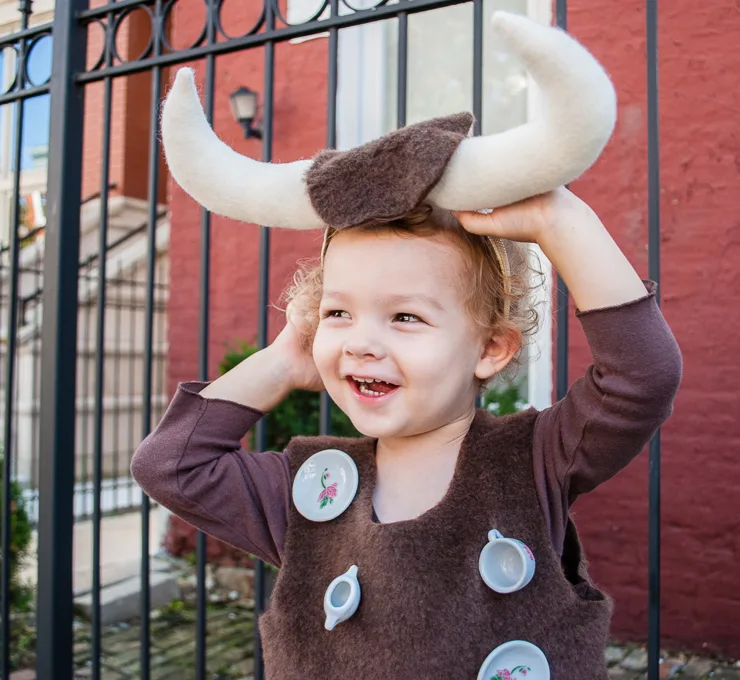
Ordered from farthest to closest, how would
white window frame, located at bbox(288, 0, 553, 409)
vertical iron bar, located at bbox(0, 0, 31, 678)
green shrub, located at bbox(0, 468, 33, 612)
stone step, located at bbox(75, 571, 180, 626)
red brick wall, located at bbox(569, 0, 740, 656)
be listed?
white window frame, located at bbox(288, 0, 553, 409), stone step, located at bbox(75, 571, 180, 626), green shrub, located at bbox(0, 468, 33, 612), red brick wall, located at bbox(569, 0, 740, 656), vertical iron bar, located at bbox(0, 0, 31, 678)

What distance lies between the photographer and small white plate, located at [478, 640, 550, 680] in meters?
1.14

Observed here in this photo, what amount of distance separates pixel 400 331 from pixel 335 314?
0.15m

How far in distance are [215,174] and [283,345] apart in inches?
17.7

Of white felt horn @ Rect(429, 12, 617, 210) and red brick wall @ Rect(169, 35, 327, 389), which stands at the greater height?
red brick wall @ Rect(169, 35, 327, 389)

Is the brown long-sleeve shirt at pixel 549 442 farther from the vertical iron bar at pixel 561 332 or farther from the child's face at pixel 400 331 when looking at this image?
the vertical iron bar at pixel 561 332

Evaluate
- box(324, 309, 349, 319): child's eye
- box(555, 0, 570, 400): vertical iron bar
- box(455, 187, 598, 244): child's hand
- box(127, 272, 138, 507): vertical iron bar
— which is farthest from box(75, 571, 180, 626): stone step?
box(455, 187, 598, 244): child's hand

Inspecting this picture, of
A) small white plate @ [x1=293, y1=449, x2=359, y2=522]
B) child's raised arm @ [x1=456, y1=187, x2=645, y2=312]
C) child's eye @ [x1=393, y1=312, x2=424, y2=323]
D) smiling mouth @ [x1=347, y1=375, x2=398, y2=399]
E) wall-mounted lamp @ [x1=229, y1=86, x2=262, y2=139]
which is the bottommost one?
small white plate @ [x1=293, y1=449, x2=359, y2=522]

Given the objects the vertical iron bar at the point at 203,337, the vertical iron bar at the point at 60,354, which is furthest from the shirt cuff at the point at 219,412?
the vertical iron bar at the point at 60,354

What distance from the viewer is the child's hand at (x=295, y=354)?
157 centimetres

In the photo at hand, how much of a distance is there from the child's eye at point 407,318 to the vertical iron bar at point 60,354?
5.03ft

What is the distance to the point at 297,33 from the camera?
2.01m

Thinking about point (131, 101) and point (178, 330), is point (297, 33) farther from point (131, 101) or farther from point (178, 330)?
point (131, 101)

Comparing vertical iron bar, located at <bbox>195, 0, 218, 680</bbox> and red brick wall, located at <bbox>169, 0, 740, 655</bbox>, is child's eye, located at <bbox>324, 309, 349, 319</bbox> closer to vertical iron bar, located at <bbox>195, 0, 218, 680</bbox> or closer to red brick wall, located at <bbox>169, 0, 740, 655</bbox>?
vertical iron bar, located at <bbox>195, 0, 218, 680</bbox>

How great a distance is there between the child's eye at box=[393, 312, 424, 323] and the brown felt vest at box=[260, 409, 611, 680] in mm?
249
